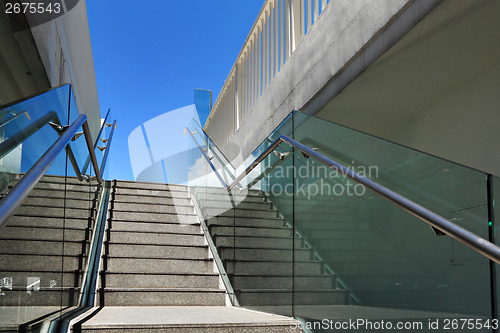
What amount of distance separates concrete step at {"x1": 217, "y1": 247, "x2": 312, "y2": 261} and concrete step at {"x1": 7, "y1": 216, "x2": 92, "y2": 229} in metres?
1.26

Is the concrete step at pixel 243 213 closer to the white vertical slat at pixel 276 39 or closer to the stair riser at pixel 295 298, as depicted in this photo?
the stair riser at pixel 295 298

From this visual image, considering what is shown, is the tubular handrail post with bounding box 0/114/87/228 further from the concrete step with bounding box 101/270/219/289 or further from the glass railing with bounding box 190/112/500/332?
the concrete step with bounding box 101/270/219/289

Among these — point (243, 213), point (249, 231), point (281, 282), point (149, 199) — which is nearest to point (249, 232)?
point (249, 231)

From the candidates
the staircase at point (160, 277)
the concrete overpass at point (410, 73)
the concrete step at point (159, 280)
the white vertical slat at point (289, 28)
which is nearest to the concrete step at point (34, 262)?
the staircase at point (160, 277)

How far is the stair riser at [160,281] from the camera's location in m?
3.70

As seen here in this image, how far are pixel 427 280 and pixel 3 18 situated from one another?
3.07 meters

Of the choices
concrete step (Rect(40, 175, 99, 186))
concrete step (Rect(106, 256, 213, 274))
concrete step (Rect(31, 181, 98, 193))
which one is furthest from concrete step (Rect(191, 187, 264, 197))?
concrete step (Rect(40, 175, 99, 186))

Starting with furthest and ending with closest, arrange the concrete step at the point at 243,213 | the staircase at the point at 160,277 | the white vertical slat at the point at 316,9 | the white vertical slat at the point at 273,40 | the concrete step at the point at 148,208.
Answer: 1. the white vertical slat at the point at 273,40
2. the concrete step at the point at 148,208
3. the white vertical slat at the point at 316,9
4. the concrete step at the point at 243,213
5. the staircase at the point at 160,277

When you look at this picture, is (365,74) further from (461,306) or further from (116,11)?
(116,11)

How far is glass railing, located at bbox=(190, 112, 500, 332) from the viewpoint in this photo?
5.49 feet

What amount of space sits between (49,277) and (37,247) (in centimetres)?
25

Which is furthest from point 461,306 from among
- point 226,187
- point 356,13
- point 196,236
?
point 196,236

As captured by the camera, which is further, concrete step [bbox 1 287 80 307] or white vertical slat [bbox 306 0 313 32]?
white vertical slat [bbox 306 0 313 32]

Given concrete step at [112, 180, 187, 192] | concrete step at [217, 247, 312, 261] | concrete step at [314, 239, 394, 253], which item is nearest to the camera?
concrete step at [314, 239, 394, 253]
